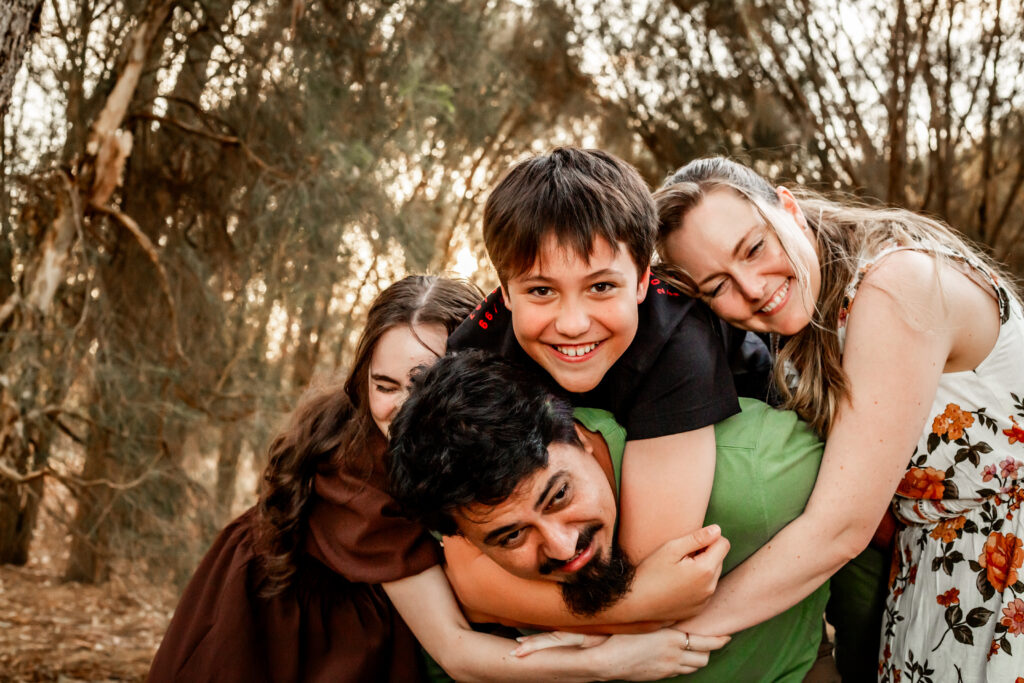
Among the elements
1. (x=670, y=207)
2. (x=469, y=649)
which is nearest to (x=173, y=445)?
(x=469, y=649)

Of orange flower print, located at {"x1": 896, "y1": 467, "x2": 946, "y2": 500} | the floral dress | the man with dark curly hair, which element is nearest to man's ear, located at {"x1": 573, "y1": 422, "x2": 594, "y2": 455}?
the man with dark curly hair

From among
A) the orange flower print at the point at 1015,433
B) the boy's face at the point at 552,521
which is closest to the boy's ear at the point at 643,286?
the boy's face at the point at 552,521

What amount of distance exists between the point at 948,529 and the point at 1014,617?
10.8 inches

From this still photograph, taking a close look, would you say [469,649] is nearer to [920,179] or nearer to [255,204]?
[255,204]

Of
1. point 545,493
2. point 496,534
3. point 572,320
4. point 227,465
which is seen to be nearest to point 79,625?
point 227,465

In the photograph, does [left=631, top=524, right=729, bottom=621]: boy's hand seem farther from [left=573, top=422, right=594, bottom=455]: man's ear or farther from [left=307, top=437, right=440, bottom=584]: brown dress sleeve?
[left=307, top=437, right=440, bottom=584]: brown dress sleeve

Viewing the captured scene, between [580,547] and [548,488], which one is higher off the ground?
[548,488]

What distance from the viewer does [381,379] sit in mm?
2744

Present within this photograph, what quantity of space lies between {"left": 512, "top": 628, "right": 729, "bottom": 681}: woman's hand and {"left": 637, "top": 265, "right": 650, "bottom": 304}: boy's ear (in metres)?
0.84

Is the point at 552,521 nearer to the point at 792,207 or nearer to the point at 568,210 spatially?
the point at 568,210

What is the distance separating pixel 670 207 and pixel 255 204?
4.12m

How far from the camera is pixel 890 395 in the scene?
2.06 metres

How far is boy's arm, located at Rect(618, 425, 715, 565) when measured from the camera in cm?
198

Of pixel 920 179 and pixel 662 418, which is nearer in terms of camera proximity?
pixel 662 418
